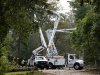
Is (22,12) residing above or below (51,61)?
above

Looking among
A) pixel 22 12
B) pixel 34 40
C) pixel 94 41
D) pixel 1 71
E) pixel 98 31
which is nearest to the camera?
pixel 22 12

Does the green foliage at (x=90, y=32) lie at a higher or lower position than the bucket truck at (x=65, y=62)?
higher

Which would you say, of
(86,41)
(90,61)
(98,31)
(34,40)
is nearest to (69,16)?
(34,40)

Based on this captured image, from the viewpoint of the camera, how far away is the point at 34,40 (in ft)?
270

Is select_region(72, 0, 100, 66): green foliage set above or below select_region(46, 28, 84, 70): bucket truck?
above

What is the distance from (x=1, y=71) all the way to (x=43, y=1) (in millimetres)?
5293

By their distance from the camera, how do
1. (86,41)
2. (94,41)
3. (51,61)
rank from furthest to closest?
(51,61)
(86,41)
(94,41)

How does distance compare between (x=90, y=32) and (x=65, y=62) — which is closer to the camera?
(x=90, y=32)

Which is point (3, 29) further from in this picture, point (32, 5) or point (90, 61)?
point (90, 61)

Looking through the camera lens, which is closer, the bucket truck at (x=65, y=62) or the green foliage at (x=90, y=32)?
the green foliage at (x=90, y=32)

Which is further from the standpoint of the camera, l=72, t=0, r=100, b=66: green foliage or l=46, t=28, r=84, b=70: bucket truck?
l=46, t=28, r=84, b=70: bucket truck

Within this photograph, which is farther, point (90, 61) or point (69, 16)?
point (69, 16)

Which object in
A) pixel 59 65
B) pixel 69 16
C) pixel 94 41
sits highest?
pixel 69 16

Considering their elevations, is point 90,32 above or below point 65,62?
above
